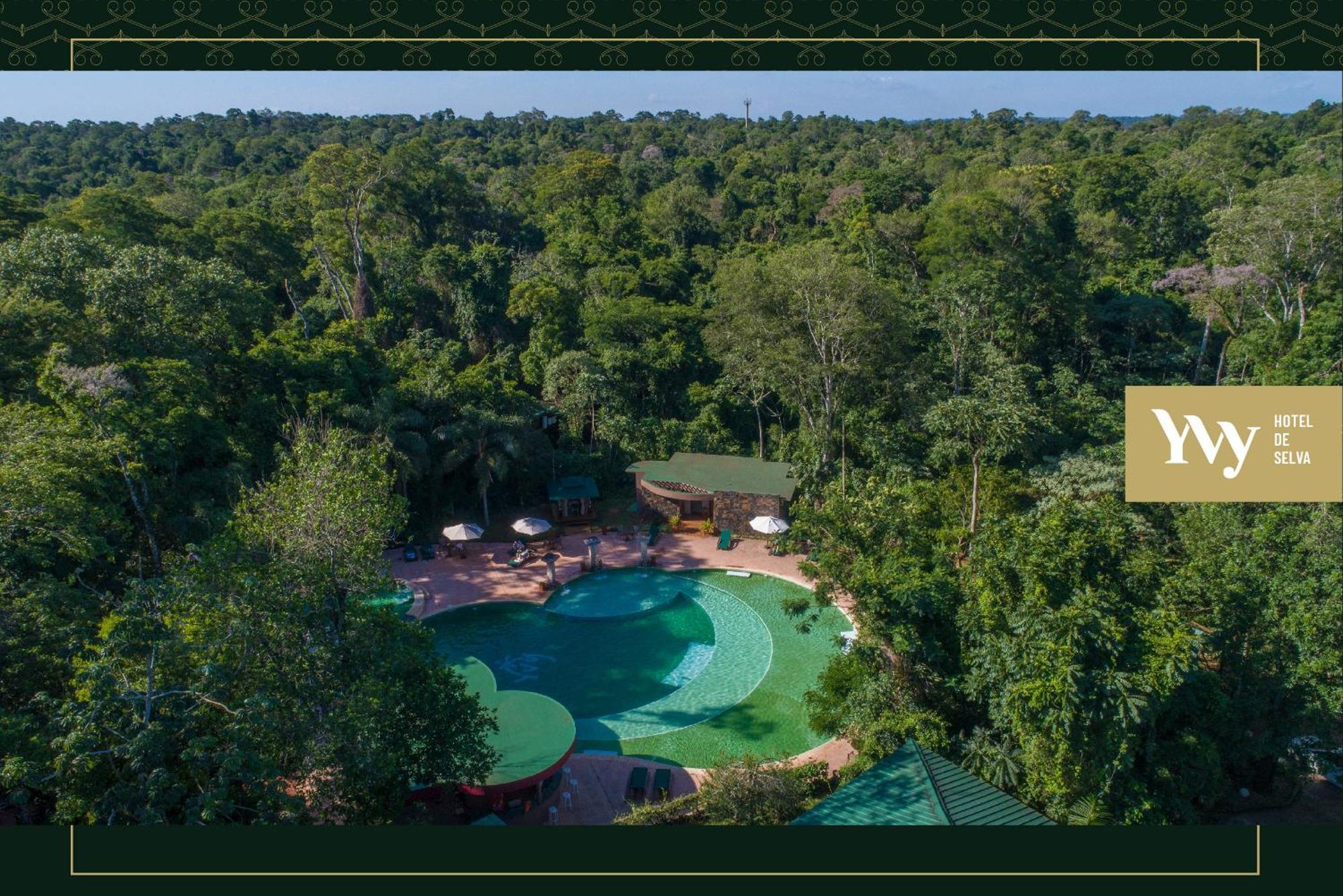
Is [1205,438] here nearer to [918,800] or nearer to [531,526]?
[918,800]

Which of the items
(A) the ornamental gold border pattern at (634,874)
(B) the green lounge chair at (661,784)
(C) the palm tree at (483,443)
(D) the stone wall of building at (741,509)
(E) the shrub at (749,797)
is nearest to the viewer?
(A) the ornamental gold border pattern at (634,874)

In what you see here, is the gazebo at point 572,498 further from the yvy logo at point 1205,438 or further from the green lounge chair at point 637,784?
the yvy logo at point 1205,438

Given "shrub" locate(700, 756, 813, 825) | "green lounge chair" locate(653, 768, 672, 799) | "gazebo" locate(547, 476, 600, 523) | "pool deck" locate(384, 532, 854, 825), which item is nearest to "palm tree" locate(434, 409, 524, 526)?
"gazebo" locate(547, 476, 600, 523)

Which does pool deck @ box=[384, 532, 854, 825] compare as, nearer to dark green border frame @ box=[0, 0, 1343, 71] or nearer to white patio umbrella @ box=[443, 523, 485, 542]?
white patio umbrella @ box=[443, 523, 485, 542]

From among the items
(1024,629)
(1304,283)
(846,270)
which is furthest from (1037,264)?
(1024,629)

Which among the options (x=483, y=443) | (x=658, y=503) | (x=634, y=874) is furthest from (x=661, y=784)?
→ (x=483, y=443)

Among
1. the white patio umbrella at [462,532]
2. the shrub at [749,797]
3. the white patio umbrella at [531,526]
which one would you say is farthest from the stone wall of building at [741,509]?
the shrub at [749,797]

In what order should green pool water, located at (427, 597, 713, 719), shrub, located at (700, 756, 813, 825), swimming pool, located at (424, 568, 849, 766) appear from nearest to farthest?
shrub, located at (700, 756, 813, 825) → swimming pool, located at (424, 568, 849, 766) → green pool water, located at (427, 597, 713, 719)
